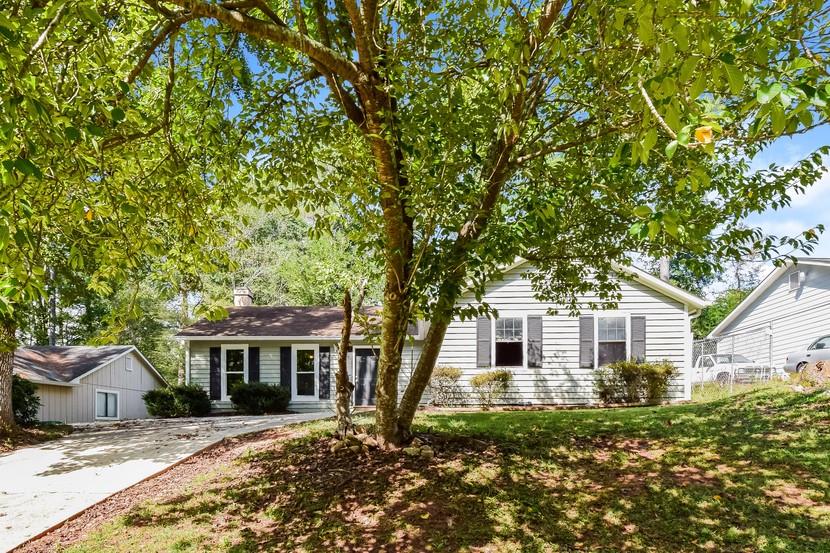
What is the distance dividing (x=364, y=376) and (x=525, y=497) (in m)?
11.6

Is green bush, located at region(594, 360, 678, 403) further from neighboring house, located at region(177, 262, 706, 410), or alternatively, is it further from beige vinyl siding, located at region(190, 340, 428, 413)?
beige vinyl siding, located at region(190, 340, 428, 413)

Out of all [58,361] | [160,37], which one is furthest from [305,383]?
[160,37]

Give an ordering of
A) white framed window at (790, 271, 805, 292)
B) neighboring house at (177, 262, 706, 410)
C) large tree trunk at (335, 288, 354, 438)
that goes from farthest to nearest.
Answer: white framed window at (790, 271, 805, 292) → neighboring house at (177, 262, 706, 410) → large tree trunk at (335, 288, 354, 438)

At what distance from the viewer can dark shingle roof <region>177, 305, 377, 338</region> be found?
17.0m

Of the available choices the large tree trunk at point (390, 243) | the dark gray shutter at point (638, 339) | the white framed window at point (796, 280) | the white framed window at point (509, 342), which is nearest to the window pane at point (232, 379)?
the white framed window at point (509, 342)

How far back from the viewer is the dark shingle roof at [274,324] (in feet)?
55.9

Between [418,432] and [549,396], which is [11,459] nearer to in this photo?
[418,432]

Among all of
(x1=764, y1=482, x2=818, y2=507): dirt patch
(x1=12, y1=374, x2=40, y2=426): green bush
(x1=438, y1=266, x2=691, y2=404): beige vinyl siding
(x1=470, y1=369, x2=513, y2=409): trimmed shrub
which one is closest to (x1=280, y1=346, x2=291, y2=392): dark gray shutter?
(x1=438, y1=266, x2=691, y2=404): beige vinyl siding

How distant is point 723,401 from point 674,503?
5801mm

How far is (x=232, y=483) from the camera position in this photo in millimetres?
6848

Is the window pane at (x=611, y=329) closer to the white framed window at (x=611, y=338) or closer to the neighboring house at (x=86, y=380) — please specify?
the white framed window at (x=611, y=338)

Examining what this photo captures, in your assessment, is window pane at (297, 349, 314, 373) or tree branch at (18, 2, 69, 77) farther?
window pane at (297, 349, 314, 373)

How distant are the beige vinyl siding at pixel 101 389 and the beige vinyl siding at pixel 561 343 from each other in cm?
1185

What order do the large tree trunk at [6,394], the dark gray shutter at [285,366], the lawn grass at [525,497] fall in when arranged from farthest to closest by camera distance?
the dark gray shutter at [285,366] → the large tree trunk at [6,394] → the lawn grass at [525,497]
